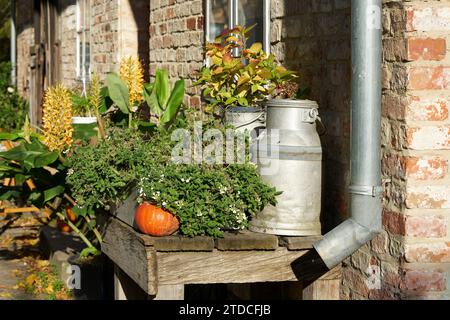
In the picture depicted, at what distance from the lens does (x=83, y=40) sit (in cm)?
922

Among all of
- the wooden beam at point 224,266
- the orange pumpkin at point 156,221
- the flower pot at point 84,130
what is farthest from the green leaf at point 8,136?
the wooden beam at point 224,266

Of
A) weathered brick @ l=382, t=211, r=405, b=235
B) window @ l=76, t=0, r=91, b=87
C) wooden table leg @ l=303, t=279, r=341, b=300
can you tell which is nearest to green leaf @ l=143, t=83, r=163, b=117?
wooden table leg @ l=303, t=279, r=341, b=300

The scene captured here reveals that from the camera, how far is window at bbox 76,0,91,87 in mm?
8969

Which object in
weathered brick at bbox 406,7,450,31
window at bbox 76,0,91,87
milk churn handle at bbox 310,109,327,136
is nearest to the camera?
weathered brick at bbox 406,7,450,31

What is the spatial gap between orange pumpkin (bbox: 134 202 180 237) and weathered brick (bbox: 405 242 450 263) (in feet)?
3.27

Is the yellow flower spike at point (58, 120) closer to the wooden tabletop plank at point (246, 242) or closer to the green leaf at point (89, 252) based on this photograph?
the green leaf at point (89, 252)

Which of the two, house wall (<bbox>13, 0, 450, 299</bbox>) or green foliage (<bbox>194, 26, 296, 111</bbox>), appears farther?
green foliage (<bbox>194, 26, 296, 111</bbox>)

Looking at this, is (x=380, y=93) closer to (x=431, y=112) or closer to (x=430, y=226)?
(x=431, y=112)

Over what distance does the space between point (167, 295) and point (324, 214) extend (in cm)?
87

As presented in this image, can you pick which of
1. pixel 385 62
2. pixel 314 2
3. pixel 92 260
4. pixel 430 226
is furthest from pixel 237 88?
pixel 92 260

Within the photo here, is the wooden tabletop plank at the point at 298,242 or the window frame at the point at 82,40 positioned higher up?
the window frame at the point at 82,40

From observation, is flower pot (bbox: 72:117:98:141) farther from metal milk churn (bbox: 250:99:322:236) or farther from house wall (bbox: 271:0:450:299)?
house wall (bbox: 271:0:450:299)

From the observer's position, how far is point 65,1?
34.8 feet

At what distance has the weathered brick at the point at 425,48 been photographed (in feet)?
10.9
